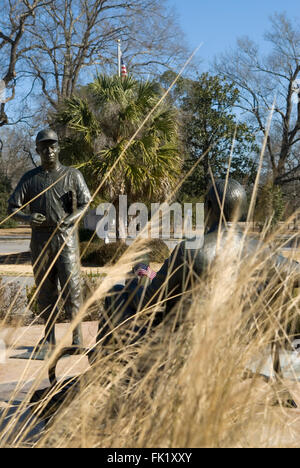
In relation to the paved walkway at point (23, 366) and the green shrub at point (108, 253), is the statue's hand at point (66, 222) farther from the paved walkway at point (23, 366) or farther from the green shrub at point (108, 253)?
the green shrub at point (108, 253)

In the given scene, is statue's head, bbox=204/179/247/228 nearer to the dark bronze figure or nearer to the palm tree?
the dark bronze figure

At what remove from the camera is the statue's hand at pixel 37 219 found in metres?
4.04

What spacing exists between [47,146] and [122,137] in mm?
11026

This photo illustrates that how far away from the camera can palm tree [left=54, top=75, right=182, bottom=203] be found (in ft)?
46.8

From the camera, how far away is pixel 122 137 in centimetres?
1500

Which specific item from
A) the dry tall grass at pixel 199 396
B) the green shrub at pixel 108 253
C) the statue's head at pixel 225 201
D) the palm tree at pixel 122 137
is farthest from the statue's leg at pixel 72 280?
the palm tree at pixel 122 137

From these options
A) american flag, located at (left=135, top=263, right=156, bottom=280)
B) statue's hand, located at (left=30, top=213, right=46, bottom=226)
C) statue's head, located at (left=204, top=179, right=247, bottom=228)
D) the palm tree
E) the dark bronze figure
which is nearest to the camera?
the dark bronze figure

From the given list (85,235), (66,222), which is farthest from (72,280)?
(85,235)

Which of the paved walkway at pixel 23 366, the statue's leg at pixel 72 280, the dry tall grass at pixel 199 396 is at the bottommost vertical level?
the paved walkway at pixel 23 366

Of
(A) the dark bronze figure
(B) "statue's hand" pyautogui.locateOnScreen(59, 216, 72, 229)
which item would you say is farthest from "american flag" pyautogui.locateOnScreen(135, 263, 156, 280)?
(B) "statue's hand" pyautogui.locateOnScreen(59, 216, 72, 229)

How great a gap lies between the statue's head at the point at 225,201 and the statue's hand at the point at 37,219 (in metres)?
2.17

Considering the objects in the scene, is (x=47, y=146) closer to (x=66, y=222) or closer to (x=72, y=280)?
(x=66, y=222)

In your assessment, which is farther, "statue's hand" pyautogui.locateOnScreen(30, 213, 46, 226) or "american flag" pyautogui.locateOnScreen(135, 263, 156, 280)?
"statue's hand" pyautogui.locateOnScreen(30, 213, 46, 226)

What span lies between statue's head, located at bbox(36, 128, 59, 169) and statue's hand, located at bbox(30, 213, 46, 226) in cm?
49
